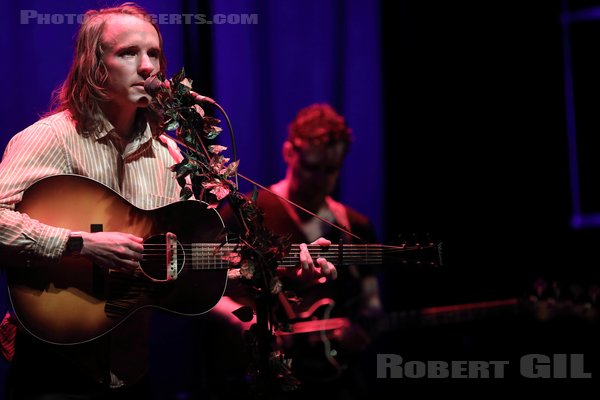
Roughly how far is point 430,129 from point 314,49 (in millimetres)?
783

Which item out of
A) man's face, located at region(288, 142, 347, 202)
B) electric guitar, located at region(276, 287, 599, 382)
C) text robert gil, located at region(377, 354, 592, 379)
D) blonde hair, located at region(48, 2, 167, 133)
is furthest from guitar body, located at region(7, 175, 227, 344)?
text robert gil, located at region(377, 354, 592, 379)

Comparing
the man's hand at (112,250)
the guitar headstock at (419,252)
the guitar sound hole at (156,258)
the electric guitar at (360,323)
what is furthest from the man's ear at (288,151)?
the man's hand at (112,250)

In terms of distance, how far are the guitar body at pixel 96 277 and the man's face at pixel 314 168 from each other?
1013 mm

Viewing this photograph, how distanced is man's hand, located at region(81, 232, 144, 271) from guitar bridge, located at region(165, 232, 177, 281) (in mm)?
98

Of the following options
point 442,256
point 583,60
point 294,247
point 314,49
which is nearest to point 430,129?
point 314,49

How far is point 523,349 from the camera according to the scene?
138 inches

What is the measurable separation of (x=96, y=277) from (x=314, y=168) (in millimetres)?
1370

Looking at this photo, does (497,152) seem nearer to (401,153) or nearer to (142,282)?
(401,153)

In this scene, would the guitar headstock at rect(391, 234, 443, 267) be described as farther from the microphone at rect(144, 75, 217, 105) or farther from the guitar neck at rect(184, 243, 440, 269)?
the microphone at rect(144, 75, 217, 105)

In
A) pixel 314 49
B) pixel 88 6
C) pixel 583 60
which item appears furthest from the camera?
pixel 583 60

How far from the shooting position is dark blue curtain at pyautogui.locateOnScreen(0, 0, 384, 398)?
263 centimetres

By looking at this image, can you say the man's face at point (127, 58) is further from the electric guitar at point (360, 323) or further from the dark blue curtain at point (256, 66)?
the electric guitar at point (360, 323)

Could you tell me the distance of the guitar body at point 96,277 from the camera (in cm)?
183

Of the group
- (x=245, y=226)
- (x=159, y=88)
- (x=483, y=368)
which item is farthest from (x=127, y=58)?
(x=483, y=368)
